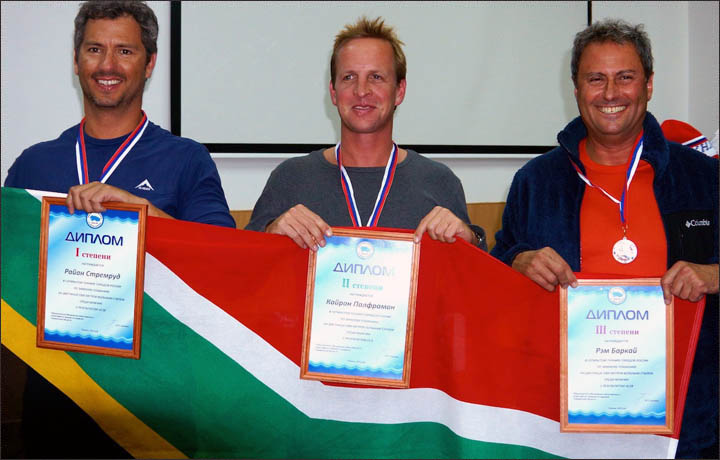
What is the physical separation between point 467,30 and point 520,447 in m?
3.09

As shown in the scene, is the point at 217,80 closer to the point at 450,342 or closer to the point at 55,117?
the point at 55,117

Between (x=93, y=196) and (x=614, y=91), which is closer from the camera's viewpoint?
(x=93, y=196)

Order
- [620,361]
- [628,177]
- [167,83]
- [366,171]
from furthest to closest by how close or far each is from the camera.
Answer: [167,83]
[366,171]
[628,177]
[620,361]

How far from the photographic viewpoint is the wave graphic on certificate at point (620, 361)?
1747 millimetres

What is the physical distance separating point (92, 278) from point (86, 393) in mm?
370

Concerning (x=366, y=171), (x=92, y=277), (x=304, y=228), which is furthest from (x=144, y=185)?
(x=366, y=171)

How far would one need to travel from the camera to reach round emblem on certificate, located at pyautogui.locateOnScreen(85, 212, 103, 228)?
1.85 metres

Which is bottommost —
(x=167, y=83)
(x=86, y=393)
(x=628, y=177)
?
(x=86, y=393)

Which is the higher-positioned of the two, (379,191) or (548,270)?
(379,191)

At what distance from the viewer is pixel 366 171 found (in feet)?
7.27

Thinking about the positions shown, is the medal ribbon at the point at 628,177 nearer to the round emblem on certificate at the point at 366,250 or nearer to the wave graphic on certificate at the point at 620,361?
the wave graphic on certificate at the point at 620,361

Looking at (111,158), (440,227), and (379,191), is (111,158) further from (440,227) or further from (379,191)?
(440,227)

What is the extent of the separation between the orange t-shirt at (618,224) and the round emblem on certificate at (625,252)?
1 cm

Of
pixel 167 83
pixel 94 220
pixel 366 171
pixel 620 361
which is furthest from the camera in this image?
pixel 167 83
